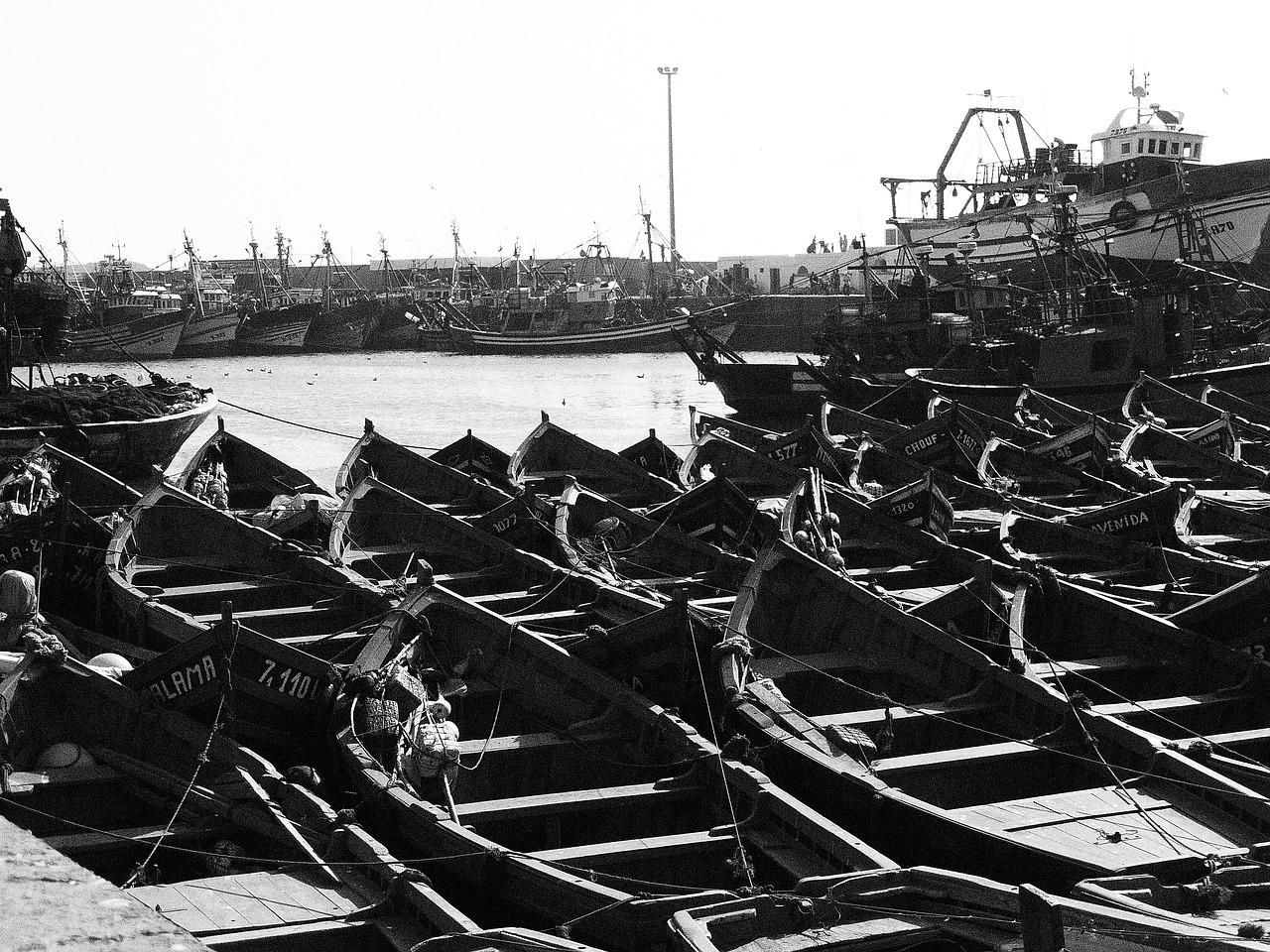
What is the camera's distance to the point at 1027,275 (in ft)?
191

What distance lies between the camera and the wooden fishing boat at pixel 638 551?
52.9ft

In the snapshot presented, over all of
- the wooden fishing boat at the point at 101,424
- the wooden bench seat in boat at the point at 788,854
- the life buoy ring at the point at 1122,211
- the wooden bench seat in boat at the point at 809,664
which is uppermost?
the life buoy ring at the point at 1122,211

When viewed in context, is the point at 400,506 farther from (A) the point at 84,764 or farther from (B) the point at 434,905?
(B) the point at 434,905

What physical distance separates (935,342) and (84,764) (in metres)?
35.3

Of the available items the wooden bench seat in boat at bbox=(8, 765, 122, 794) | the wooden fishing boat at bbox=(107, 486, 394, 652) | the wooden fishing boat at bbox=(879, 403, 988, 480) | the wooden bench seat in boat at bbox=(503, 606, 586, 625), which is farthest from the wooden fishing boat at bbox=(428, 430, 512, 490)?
the wooden bench seat in boat at bbox=(8, 765, 122, 794)

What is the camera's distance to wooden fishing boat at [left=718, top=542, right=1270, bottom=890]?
8.86 metres

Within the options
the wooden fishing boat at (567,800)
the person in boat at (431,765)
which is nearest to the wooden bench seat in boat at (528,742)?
the wooden fishing boat at (567,800)

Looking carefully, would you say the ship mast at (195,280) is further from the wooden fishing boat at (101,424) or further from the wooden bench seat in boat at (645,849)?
the wooden bench seat in boat at (645,849)

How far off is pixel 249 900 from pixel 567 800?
254 centimetres

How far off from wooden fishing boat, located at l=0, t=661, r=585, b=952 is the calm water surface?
23530 mm

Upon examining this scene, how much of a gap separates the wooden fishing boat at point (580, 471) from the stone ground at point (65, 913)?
17972mm

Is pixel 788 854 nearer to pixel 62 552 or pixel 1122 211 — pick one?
pixel 62 552

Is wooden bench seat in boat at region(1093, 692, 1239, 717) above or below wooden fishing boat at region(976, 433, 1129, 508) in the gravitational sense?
below

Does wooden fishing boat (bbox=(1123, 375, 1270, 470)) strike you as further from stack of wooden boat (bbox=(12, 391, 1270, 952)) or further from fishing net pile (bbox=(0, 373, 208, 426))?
fishing net pile (bbox=(0, 373, 208, 426))
